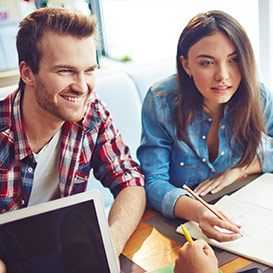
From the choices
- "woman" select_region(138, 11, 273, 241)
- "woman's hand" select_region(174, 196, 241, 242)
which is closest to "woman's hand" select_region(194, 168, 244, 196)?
"woman" select_region(138, 11, 273, 241)

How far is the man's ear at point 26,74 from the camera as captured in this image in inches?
44.1

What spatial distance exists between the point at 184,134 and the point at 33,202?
1.64ft

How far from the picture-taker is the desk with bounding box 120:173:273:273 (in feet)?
2.89

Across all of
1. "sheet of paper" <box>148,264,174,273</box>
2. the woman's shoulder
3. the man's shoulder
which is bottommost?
"sheet of paper" <box>148,264,174,273</box>

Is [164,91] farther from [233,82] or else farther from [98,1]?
[98,1]

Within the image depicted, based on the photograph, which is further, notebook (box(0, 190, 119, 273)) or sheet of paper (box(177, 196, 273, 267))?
sheet of paper (box(177, 196, 273, 267))

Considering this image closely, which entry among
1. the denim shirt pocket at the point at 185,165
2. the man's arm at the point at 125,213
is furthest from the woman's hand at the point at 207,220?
the denim shirt pocket at the point at 185,165

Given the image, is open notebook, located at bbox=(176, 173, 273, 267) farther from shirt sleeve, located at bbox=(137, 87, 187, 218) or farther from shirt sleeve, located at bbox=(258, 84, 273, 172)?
shirt sleeve, located at bbox=(137, 87, 187, 218)

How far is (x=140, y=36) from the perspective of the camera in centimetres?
307

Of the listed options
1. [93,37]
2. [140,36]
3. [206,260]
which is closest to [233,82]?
[93,37]

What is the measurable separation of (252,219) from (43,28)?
72cm

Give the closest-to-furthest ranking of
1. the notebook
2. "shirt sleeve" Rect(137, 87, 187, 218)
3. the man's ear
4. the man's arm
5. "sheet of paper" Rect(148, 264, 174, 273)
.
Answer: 1. the notebook
2. "sheet of paper" Rect(148, 264, 174, 273)
3. the man's arm
4. the man's ear
5. "shirt sleeve" Rect(137, 87, 187, 218)

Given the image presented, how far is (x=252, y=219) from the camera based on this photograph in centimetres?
100

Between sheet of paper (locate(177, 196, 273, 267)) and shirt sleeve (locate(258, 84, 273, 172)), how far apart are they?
0.73 ft
